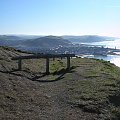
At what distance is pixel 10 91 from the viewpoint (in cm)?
1972

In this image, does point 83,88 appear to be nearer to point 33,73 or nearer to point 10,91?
point 10,91

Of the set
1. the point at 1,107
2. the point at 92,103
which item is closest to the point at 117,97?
the point at 92,103

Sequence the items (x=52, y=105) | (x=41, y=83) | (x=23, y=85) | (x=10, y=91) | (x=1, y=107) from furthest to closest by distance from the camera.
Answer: (x=41, y=83) < (x=23, y=85) < (x=10, y=91) < (x=52, y=105) < (x=1, y=107)

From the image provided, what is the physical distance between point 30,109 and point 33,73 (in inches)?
542

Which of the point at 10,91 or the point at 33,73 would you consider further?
the point at 33,73

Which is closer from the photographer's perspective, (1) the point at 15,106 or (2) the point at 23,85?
(1) the point at 15,106

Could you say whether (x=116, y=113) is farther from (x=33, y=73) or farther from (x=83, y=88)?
(x=33, y=73)

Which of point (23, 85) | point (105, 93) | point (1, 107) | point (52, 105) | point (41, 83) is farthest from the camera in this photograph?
point (41, 83)

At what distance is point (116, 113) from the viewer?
17125mm

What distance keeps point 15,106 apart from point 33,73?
13614mm

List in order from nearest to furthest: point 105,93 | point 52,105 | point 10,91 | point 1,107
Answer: point 1,107 → point 52,105 → point 10,91 → point 105,93

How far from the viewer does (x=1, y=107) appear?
53.5ft

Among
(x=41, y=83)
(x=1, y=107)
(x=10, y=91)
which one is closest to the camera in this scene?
(x=1, y=107)

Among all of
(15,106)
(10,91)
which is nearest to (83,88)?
(10,91)
